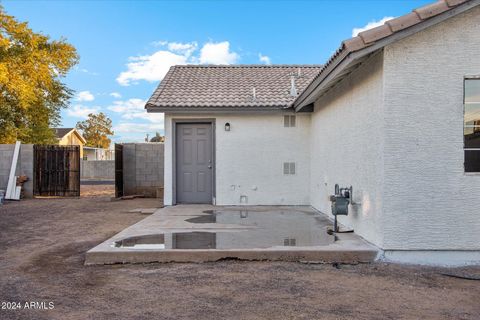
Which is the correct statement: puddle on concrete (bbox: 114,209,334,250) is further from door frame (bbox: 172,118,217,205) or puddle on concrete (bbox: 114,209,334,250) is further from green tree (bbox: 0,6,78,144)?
green tree (bbox: 0,6,78,144)

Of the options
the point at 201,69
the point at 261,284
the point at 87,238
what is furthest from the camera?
the point at 201,69

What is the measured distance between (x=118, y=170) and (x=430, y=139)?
11520 millimetres

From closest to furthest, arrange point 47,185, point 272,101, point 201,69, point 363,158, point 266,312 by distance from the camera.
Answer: point 266,312, point 363,158, point 272,101, point 201,69, point 47,185

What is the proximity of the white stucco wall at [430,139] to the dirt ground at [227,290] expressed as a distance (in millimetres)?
532

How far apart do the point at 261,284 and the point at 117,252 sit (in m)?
2.10

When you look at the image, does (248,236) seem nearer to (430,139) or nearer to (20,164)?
(430,139)

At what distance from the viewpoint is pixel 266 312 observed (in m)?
3.60

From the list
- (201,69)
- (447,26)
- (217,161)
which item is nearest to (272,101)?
(217,161)

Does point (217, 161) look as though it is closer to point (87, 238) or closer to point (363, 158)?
point (87, 238)

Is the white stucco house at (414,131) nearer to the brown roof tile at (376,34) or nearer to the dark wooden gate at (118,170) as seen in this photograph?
the brown roof tile at (376,34)

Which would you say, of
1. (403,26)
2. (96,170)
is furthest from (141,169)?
(96,170)

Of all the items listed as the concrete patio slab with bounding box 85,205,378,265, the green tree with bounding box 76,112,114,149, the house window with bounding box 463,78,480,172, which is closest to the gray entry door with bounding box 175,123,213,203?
the concrete patio slab with bounding box 85,205,378,265

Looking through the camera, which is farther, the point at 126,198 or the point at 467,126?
the point at 126,198

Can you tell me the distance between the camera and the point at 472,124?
17.3 feet
